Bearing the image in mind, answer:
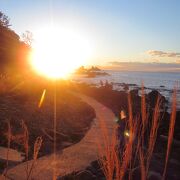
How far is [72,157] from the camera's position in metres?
9.60

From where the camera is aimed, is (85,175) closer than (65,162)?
Yes

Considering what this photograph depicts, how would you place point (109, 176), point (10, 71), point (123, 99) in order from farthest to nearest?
point (10, 71)
point (123, 99)
point (109, 176)

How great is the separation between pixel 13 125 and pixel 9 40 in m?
28.8

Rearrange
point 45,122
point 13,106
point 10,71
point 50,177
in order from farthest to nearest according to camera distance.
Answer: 1. point 10,71
2. point 13,106
3. point 45,122
4. point 50,177

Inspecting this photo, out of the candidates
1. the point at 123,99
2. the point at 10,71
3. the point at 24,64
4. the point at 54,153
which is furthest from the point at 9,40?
the point at 54,153

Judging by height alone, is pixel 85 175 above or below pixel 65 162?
above

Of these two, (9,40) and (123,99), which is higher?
(9,40)

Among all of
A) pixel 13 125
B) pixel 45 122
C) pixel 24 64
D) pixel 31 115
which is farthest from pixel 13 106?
pixel 24 64

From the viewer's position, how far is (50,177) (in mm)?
7723

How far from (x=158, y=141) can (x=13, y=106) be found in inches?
271

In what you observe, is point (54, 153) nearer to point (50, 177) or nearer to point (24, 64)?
point (50, 177)

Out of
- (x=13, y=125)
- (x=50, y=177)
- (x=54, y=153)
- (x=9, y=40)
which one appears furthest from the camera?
(x=9, y=40)

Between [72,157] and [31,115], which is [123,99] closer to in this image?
[31,115]

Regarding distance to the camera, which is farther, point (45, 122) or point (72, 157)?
point (45, 122)
